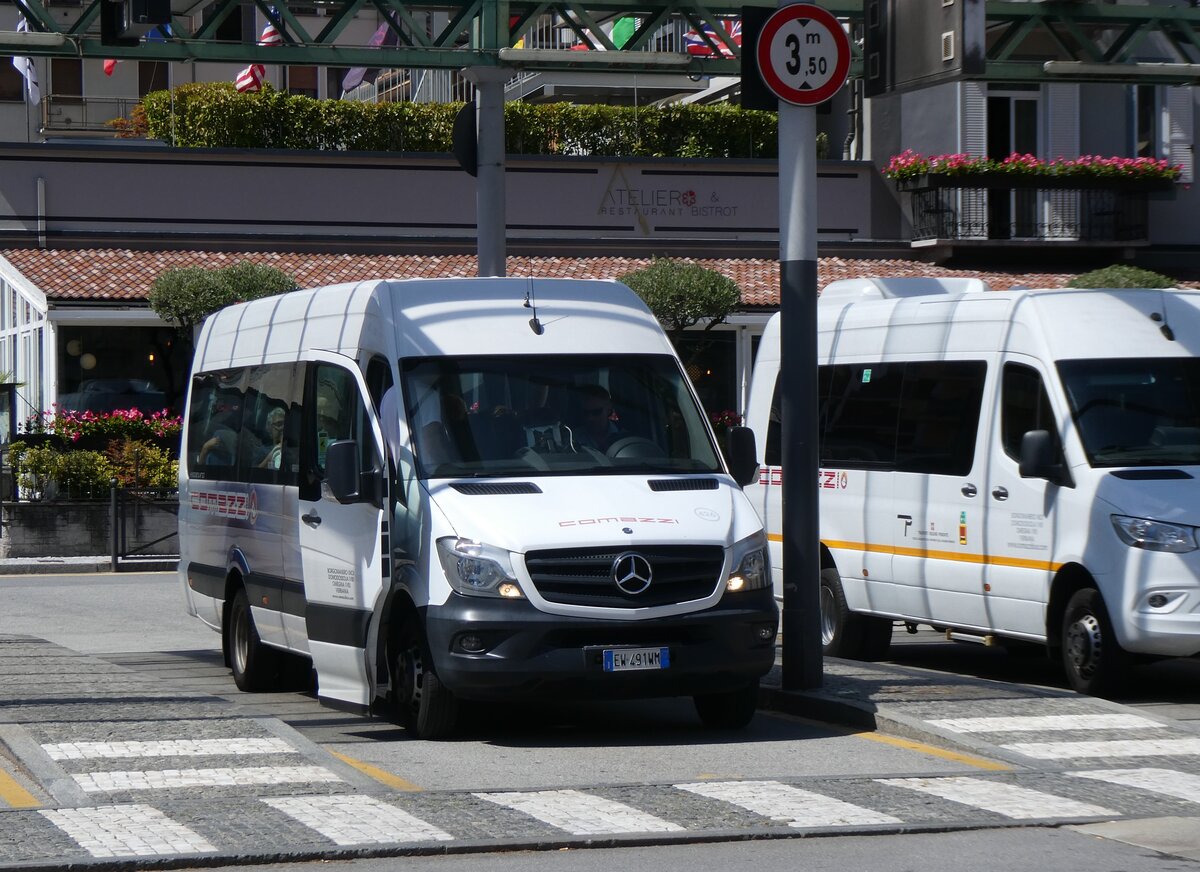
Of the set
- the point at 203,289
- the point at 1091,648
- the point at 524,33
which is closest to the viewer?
the point at 1091,648

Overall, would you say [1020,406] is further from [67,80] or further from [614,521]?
[67,80]

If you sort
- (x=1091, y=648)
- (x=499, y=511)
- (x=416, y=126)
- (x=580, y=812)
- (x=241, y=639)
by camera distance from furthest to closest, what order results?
(x=416, y=126)
(x=241, y=639)
(x=1091, y=648)
(x=499, y=511)
(x=580, y=812)

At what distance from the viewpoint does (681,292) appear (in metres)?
31.8

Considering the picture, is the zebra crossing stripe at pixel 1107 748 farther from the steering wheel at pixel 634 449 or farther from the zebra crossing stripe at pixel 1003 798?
the steering wheel at pixel 634 449

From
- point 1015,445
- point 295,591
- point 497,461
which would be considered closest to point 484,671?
point 497,461

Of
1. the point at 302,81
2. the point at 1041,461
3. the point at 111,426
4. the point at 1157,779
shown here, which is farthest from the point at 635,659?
the point at 302,81

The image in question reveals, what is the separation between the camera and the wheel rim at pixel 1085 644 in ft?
38.9

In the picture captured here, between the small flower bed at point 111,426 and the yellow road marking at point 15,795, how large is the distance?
63.8 ft

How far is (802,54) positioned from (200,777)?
5.72m

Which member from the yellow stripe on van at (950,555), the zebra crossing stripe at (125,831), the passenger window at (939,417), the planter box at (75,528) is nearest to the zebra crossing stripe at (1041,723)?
the yellow stripe on van at (950,555)

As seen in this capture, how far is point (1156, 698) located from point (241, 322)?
6761mm

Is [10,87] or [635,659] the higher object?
[10,87]

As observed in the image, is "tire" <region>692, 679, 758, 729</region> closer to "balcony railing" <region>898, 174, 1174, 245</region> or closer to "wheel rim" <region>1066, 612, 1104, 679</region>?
"wheel rim" <region>1066, 612, 1104, 679</region>

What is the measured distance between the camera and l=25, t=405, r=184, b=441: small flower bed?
27.7 m
